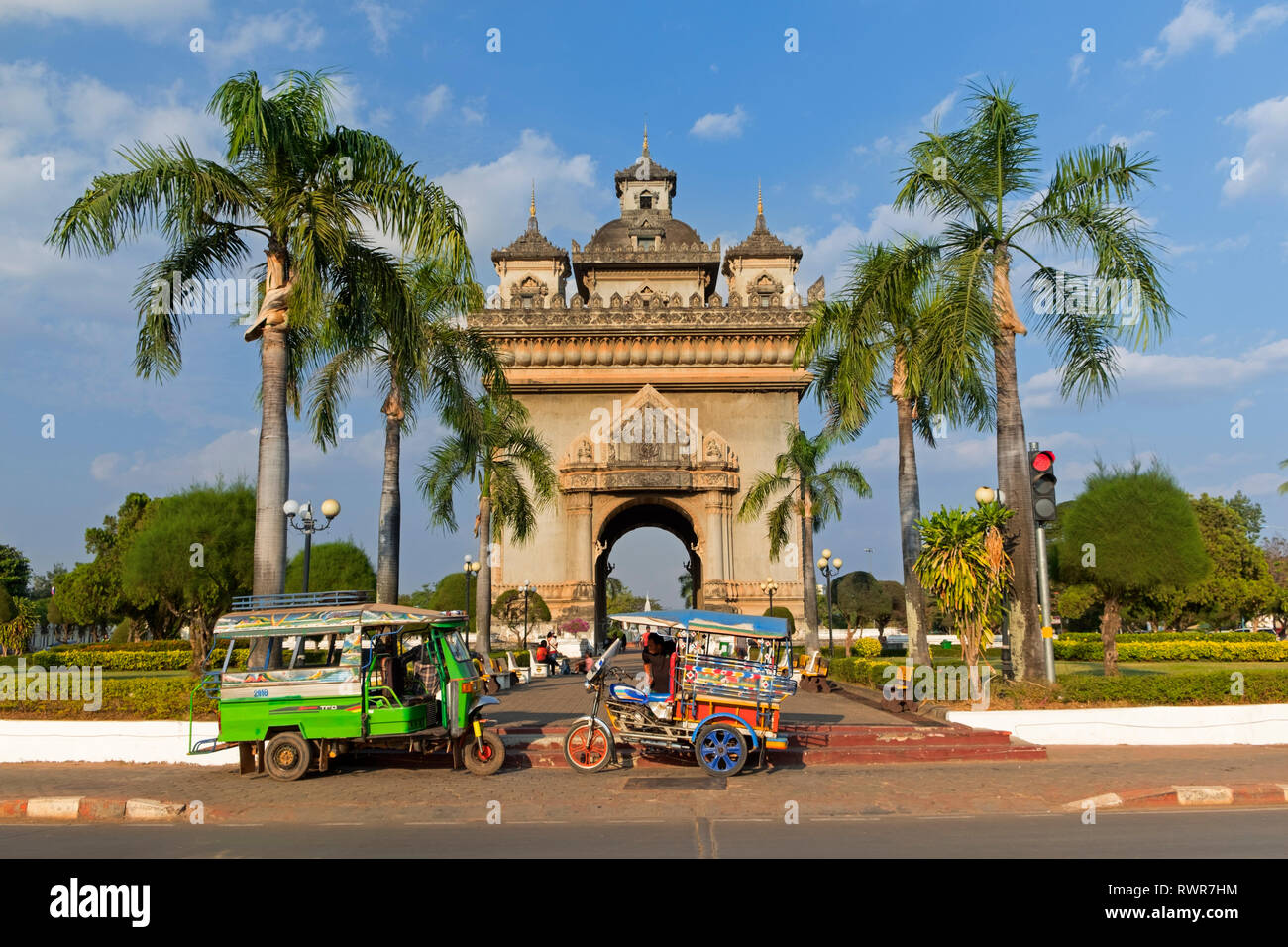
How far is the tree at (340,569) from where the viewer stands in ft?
126

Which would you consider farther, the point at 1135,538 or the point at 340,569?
the point at 340,569

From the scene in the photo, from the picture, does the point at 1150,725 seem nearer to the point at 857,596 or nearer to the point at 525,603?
the point at 525,603

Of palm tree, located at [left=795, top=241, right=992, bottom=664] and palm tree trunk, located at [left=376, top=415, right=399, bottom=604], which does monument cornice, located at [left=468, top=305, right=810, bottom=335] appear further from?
palm tree trunk, located at [left=376, top=415, right=399, bottom=604]

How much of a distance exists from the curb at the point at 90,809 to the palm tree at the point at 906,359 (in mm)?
12399

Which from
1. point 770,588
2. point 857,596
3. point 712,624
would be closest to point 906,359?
point 712,624

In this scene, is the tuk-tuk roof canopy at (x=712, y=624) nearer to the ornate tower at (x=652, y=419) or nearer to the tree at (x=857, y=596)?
the ornate tower at (x=652, y=419)

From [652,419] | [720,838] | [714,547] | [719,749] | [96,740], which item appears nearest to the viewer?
[720,838]

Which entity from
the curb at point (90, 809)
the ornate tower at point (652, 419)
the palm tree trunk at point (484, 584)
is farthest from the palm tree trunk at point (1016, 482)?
the ornate tower at point (652, 419)

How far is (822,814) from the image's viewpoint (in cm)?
940

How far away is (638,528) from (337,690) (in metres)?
39.0

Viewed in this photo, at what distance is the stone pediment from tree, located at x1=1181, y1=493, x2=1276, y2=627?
27.4m

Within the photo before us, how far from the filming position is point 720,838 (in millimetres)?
8164
